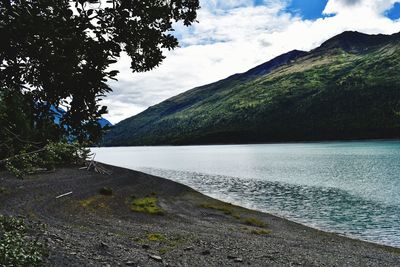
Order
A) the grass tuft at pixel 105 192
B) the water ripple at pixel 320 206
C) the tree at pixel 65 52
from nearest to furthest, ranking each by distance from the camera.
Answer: the tree at pixel 65 52 → the water ripple at pixel 320 206 → the grass tuft at pixel 105 192

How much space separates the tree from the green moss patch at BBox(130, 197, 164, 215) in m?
28.3

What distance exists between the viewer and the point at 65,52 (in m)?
6.73

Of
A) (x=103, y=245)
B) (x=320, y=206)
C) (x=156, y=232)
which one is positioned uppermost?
(x=103, y=245)

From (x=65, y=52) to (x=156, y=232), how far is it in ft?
70.7

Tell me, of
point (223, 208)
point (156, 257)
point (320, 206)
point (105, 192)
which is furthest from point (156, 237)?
point (320, 206)

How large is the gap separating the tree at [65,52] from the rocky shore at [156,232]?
32.2ft

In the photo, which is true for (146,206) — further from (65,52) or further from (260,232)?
(65,52)

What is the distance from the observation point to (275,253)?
906 inches

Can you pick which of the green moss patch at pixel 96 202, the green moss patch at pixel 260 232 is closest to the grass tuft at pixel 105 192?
the green moss patch at pixel 96 202

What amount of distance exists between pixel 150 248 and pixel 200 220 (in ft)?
46.0

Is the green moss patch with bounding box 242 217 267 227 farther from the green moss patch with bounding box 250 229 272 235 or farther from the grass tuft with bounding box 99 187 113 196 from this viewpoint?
the grass tuft with bounding box 99 187 113 196

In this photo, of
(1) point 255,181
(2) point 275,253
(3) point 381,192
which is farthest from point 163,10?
(1) point 255,181

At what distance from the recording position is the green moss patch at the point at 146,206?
3544 cm

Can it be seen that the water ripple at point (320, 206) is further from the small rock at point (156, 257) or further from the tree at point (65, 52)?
the tree at point (65, 52)
